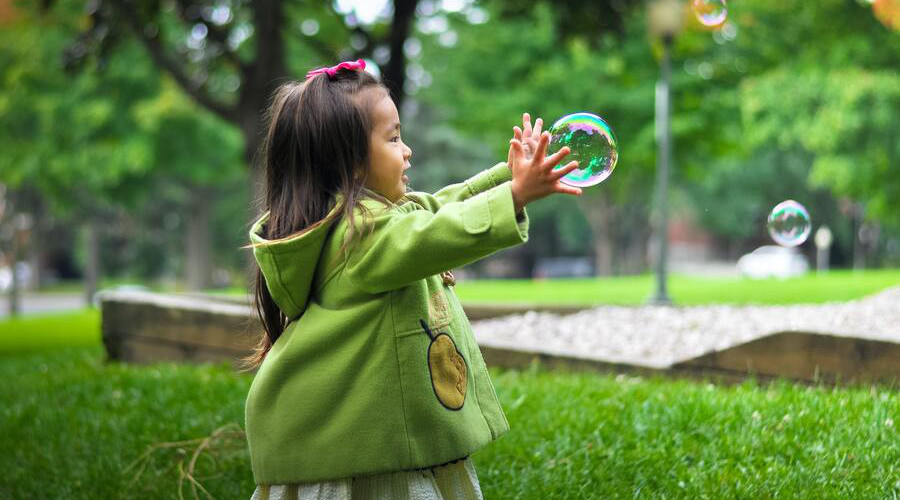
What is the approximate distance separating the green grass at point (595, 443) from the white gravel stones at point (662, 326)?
111 centimetres

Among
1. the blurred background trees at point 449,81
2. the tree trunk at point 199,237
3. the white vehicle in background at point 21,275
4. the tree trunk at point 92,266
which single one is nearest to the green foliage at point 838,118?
the blurred background trees at point 449,81

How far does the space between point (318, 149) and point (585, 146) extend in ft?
2.52

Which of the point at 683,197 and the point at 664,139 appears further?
the point at 683,197

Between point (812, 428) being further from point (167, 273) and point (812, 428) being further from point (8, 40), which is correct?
point (167, 273)

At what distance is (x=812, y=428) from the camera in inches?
148

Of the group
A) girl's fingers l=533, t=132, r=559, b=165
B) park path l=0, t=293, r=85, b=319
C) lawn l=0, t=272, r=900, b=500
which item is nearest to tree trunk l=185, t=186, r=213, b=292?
park path l=0, t=293, r=85, b=319

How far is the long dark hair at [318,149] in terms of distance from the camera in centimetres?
236

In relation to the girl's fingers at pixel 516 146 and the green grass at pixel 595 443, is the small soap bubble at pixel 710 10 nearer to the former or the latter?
the green grass at pixel 595 443

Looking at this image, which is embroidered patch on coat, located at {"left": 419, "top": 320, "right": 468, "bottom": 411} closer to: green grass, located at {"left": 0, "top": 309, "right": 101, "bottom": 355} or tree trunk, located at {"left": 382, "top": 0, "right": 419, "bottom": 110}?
tree trunk, located at {"left": 382, "top": 0, "right": 419, "bottom": 110}

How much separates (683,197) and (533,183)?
3912 cm

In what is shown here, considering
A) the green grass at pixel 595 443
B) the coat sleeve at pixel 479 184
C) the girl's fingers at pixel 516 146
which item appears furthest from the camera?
the green grass at pixel 595 443

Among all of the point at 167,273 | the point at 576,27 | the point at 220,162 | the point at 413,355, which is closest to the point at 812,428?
the point at 413,355

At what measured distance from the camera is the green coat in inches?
89.8

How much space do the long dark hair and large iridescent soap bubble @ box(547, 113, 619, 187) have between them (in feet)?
1.77
